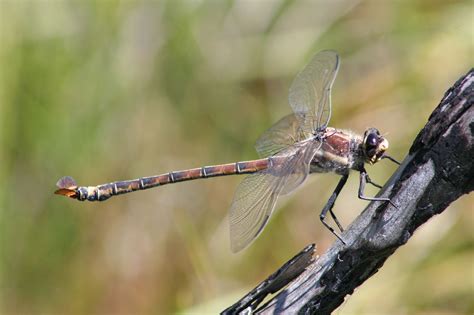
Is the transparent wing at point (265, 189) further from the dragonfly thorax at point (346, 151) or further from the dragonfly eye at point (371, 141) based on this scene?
the dragonfly eye at point (371, 141)

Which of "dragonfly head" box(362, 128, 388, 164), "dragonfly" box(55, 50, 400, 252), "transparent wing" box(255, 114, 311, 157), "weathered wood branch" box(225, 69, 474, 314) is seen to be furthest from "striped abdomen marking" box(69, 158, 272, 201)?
"weathered wood branch" box(225, 69, 474, 314)

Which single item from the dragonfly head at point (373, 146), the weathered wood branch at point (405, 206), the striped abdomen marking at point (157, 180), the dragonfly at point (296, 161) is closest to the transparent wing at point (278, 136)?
the dragonfly at point (296, 161)

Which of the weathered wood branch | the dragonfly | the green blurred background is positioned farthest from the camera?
the green blurred background

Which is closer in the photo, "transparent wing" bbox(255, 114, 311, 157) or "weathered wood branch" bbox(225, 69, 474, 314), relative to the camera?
"weathered wood branch" bbox(225, 69, 474, 314)

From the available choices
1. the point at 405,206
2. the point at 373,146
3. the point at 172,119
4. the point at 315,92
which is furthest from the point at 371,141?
the point at 172,119

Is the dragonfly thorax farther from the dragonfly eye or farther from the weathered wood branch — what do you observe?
the weathered wood branch

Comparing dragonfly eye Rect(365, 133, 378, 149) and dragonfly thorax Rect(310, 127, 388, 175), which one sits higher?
dragonfly thorax Rect(310, 127, 388, 175)

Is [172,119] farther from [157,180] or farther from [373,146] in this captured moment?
[373,146]
